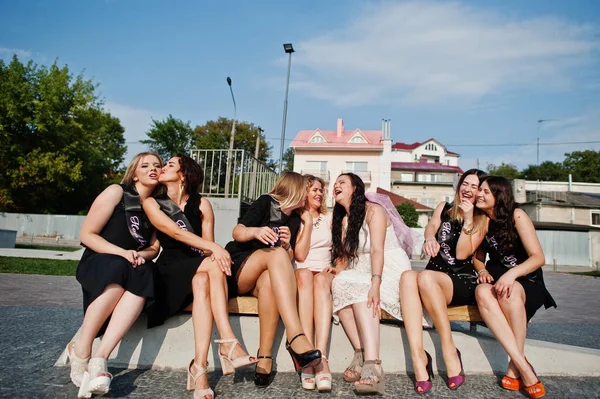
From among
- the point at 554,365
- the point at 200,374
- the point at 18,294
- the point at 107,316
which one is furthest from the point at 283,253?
the point at 18,294

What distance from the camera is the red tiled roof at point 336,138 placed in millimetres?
43188

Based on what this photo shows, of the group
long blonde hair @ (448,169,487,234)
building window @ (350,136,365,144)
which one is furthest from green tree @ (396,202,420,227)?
long blonde hair @ (448,169,487,234)

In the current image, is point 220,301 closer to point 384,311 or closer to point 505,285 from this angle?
point 384,311

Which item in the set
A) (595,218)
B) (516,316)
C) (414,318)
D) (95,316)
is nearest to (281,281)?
(414,318)

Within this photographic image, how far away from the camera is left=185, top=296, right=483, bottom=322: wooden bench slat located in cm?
314

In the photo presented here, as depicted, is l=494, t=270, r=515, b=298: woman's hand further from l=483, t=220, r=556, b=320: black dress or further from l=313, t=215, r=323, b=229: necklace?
l=313, t=215, r=323, b=229: necklace

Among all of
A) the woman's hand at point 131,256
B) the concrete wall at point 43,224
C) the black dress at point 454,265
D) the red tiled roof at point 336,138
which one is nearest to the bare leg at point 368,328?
the black dress at point 454,265

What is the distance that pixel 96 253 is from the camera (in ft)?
9.60

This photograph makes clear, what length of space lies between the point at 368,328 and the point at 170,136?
158ft

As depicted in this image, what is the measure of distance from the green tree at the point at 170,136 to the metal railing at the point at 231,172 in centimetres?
Result: 3834

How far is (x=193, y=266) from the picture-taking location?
9.87 ft

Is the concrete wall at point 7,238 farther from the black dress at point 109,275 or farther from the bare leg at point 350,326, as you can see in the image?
the bare leg at point 350,326

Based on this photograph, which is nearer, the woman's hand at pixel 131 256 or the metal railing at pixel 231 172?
the woman's hand at pixel 131 256

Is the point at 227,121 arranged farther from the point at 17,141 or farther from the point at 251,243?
the point at 251,243
